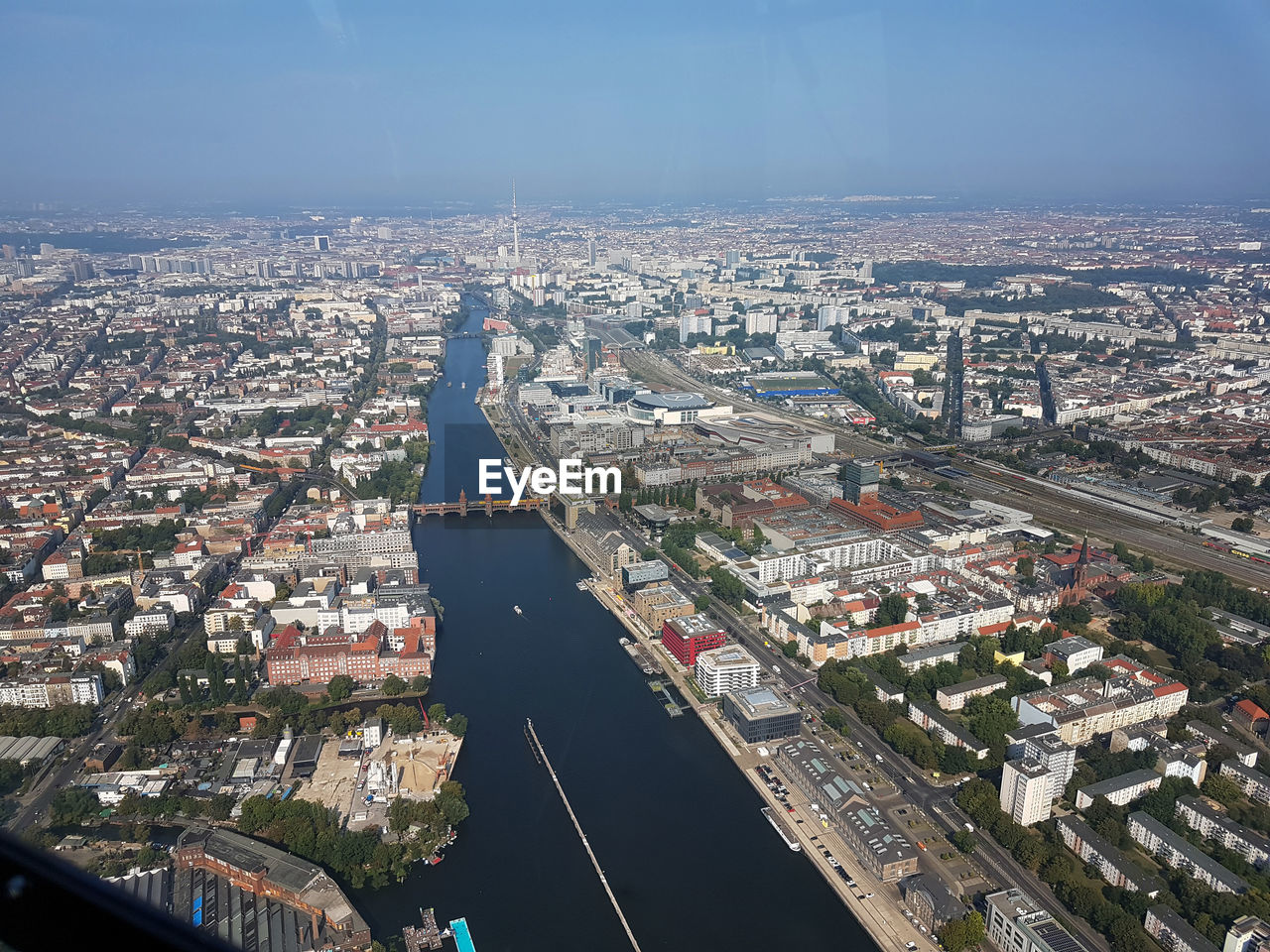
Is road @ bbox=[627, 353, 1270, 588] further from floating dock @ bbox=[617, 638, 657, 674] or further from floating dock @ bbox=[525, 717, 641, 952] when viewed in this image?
floating dock @ bbox=[525, 717, 641, 952]

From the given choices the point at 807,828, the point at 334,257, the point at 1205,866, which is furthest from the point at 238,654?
the point at 334,257

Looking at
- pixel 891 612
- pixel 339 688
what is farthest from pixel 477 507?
pixel 891 612

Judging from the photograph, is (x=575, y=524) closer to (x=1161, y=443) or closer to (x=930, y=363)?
(x=1161, y=443)

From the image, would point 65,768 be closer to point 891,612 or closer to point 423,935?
point 423,935

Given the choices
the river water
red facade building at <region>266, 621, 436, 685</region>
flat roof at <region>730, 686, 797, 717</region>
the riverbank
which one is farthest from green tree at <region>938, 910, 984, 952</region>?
red facade building at <region>266, 621, 436, 685</region>

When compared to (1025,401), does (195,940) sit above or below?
above

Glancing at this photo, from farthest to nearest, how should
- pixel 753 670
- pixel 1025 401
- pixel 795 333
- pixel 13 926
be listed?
pixel 795 333 → pixel 1025 401 → pixel 753 670 → pixel 13 926

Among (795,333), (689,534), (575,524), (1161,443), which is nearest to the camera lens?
(689,534)
